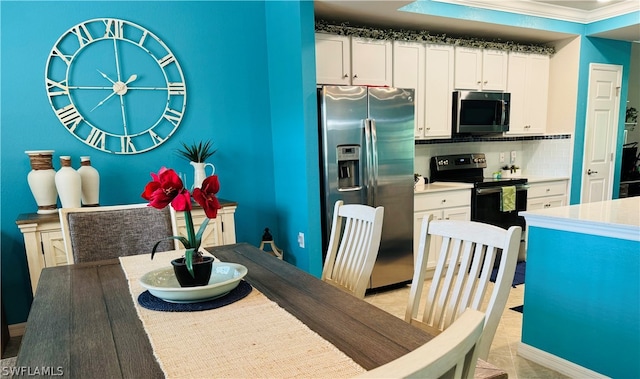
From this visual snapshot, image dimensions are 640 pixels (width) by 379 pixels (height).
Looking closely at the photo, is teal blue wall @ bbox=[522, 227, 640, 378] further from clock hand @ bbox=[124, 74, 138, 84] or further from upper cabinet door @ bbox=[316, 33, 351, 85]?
clock hand @ bbox=[124, 74, 138, 84]

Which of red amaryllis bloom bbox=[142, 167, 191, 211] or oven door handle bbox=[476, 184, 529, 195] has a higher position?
red amaryllis bloom bbox=[142, 167, 191, 211]

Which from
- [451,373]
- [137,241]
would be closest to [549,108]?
[137,241]

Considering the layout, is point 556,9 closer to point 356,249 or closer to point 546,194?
point 546,194

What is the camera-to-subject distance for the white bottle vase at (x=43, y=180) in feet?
8.13

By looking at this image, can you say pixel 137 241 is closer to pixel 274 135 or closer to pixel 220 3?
pixel 274 135

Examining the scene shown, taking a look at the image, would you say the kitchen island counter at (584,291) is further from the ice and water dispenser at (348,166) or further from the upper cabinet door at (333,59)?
the upper cabinet door at (333,59)

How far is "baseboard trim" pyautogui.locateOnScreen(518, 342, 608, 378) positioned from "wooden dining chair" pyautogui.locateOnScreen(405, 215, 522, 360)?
4.10 ft

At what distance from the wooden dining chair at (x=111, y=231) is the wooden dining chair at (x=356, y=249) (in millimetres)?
868

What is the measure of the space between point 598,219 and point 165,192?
2063 mm

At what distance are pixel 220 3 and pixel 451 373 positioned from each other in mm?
3290

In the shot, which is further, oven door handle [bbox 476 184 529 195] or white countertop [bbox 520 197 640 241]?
oven door handle [bbox 476 184 529 195]

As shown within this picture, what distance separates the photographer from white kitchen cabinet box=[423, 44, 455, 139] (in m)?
3.71

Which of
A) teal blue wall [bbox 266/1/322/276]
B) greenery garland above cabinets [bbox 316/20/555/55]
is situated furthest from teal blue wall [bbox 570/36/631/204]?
teal blue wall [bbox 266/1/322/276]

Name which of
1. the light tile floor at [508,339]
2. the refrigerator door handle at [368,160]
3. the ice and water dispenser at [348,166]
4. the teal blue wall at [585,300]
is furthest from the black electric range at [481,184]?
the teal blue wall at [585,300]
